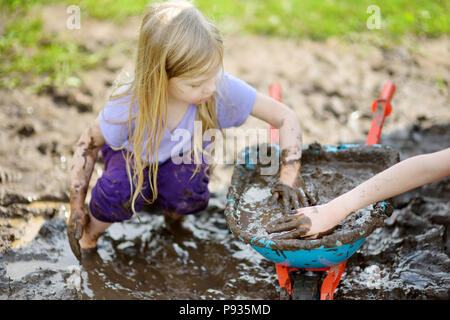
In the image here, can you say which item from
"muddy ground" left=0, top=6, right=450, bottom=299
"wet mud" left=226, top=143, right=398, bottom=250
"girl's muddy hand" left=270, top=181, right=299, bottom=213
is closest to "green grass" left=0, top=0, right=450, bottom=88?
"muddy ground" left=0, top=6, right=450, bottom=299

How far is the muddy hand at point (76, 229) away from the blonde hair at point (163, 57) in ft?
0.85

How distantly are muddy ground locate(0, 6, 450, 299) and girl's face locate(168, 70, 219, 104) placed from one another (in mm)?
823

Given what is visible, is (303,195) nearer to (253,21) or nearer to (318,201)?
(318,201)

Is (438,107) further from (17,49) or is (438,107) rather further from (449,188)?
(17,49)

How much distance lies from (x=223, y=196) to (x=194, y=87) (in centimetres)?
96

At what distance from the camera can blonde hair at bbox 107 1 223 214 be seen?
187 cm

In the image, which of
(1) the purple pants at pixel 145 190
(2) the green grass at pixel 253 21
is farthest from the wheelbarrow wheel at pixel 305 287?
(2) the green grass at pixel 253 21

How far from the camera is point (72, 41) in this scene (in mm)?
3965

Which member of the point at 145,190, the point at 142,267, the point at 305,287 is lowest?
the point at 142,267

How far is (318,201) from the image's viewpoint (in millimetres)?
2084

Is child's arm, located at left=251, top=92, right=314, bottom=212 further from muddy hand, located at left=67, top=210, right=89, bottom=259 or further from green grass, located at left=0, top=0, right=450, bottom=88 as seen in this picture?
green grass, located at left=0, top=0, right=450, bottom=88

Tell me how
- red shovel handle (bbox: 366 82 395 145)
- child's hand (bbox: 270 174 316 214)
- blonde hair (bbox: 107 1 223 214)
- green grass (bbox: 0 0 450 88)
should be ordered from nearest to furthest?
blonde hair (bbox: 107 1 223 214), child's hand (bbox: 270 174 316 214), red shovel handle (bbox: 366 82 395 145), green grass (bbox: 0 0 450 88)

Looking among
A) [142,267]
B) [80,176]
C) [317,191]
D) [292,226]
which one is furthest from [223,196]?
[292,226]
